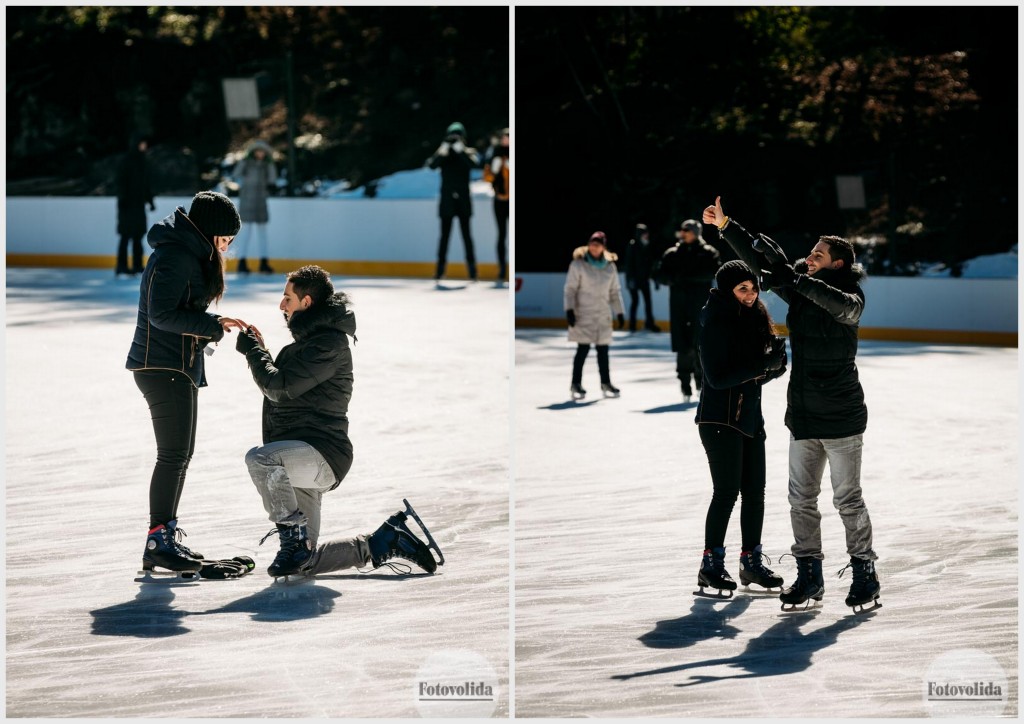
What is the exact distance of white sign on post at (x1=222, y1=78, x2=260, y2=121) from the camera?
25.2 metres

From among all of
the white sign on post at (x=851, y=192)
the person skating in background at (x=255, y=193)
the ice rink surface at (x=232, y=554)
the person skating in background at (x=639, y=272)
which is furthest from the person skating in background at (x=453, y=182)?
the ice rink surface at (x=232, y=554)

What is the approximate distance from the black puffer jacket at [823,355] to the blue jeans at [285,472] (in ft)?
5.08

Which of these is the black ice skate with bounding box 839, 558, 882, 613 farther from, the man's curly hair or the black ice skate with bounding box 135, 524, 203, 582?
the black ice skate with bounding box 135, 524, 203, 582

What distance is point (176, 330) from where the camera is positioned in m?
4.89

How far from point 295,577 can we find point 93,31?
2335 cm

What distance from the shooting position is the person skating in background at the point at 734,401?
4941 millimetres

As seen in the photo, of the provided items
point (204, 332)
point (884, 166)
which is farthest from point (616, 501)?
point (884, 166)

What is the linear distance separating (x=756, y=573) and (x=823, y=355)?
2.88 ft

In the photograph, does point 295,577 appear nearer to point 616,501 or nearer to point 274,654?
point 274,654

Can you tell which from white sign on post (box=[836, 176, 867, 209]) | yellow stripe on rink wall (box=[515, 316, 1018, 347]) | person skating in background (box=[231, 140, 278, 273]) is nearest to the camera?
yellow stripe on rink wall (box=[515, 316, 1018, 347])

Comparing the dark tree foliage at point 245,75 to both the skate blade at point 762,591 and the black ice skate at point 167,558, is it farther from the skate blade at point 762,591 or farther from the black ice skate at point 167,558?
the skate blade at point 762,591

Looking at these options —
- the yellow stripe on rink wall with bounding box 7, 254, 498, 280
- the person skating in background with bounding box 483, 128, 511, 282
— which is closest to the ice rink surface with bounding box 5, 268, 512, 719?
the person skating in background with bounding box 483, 128, 511, 282

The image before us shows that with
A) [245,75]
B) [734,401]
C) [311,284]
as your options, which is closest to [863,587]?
[734,401]

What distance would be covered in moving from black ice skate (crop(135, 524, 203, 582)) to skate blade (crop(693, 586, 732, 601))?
1703 mm
